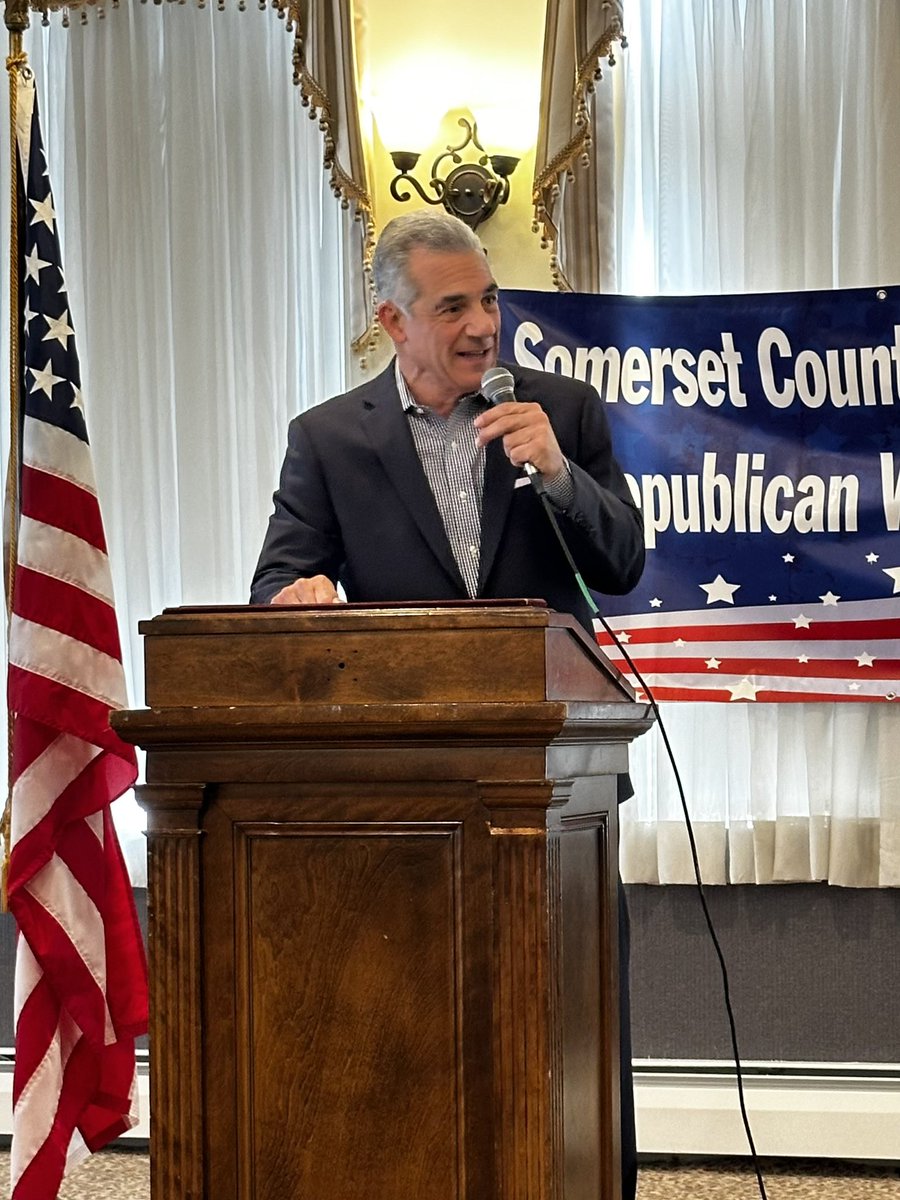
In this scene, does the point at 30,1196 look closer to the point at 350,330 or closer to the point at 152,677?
the point at 152,677

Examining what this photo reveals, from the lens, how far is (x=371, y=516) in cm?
208

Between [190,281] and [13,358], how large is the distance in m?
0.66

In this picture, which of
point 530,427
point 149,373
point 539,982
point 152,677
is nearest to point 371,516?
point 530,427

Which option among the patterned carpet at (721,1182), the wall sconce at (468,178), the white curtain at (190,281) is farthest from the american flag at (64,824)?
the wall sconce at (468,178)

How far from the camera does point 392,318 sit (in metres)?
2.15

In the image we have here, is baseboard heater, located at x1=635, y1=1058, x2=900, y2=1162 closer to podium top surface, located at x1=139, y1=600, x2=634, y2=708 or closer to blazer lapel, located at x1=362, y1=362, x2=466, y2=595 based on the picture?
blazer lapel, located at x1=362, y1=362, x2=466, y2=595

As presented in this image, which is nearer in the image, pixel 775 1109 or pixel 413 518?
pixel 413 518

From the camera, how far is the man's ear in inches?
83.9

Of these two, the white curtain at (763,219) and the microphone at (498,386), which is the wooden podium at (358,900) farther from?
the white curtain at (763,219)

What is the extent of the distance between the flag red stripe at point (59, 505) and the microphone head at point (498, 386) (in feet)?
4.63

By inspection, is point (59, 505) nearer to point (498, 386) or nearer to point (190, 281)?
point (190, 281)

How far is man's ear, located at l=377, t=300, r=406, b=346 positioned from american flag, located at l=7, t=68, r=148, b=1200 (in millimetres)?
1060

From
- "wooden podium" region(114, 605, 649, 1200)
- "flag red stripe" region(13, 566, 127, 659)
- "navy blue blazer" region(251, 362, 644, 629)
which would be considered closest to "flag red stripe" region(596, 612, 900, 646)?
"flag red stripe" region(13, 566, 127, 659)

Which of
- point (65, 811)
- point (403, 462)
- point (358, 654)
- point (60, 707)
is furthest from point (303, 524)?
point (65, 811)
